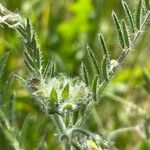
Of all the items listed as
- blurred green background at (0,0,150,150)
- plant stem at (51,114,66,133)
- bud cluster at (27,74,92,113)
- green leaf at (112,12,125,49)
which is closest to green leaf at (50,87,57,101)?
bud cluster at (27,74,92,113)

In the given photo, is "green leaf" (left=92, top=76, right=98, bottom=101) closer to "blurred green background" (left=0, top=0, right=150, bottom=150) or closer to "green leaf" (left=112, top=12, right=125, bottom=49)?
"green leaf" (left=112, top=12, right=125, bottom=49)

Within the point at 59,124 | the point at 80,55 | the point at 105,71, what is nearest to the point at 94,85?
the point at 105,71

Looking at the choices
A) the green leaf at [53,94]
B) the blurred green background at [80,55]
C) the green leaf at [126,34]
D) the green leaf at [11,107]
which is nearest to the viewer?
the green leaf at [53,94]

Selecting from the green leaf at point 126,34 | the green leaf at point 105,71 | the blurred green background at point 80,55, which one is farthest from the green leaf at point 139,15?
the blurred green background at point 80,55

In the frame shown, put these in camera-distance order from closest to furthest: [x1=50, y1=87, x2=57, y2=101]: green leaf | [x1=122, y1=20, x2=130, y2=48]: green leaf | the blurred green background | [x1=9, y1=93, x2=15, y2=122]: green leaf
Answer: [x1=50, y1=87, x2=57, y2=101]: green leaf < [x1=122, y1=20, x2=130, y2=48]: green leaf < [x1=9, y1=93, x2=15, y2=122]: green leaf < the blurred green background

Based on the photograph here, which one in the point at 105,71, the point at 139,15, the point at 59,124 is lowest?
the point at 59,124

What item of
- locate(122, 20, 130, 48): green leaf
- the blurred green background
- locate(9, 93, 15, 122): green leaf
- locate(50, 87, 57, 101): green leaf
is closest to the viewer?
locate(50, 87, 57, 101): green leaf

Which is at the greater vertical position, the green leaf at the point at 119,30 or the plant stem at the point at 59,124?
the green leaf at the point at 119,30

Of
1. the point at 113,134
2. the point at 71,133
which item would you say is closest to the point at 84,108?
the point at 71,133

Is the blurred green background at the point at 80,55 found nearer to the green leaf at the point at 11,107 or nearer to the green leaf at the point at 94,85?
the green leaf at the point at 11,107

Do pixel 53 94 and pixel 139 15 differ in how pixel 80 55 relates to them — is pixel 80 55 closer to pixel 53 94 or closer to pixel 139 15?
pixel 139 15
